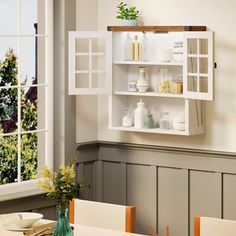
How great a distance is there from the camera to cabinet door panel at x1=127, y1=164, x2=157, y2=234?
5363 mm

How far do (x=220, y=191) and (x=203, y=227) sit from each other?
1.13m

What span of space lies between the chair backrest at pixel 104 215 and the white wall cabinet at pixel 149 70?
1000mm

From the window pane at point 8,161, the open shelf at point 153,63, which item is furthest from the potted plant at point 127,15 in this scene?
the window pane at point 8,161

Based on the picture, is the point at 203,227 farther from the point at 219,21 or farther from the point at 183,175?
the point at 219,21

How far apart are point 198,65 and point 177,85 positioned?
0.26 meters

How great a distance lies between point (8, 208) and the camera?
16.2 ft

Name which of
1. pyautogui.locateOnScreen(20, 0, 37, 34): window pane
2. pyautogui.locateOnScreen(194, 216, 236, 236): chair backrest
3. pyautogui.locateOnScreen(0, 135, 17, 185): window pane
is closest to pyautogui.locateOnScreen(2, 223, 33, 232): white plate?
pyautogui.locateOnScreen(194, 216, 236, 236): chair backrest

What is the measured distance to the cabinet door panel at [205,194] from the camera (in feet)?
16.4

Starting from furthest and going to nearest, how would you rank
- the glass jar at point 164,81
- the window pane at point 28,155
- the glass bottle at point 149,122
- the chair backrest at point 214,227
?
the window pane at point 28,155
the glass bottle at point 149,122
the glass jar at point 164,81
the chair backrest at point 214,227

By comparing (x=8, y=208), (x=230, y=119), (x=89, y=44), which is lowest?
(x=8, y=208)

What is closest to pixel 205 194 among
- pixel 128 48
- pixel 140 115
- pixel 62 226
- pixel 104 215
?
pixel 140 115

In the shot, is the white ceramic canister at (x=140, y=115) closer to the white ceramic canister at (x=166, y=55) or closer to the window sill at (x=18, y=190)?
the white ceramic canister at (x=166, y=55)

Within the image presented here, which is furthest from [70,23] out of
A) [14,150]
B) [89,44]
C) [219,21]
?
[14,150]

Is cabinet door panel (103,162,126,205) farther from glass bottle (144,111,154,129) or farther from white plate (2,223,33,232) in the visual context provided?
white plate (2,223,33,232)
